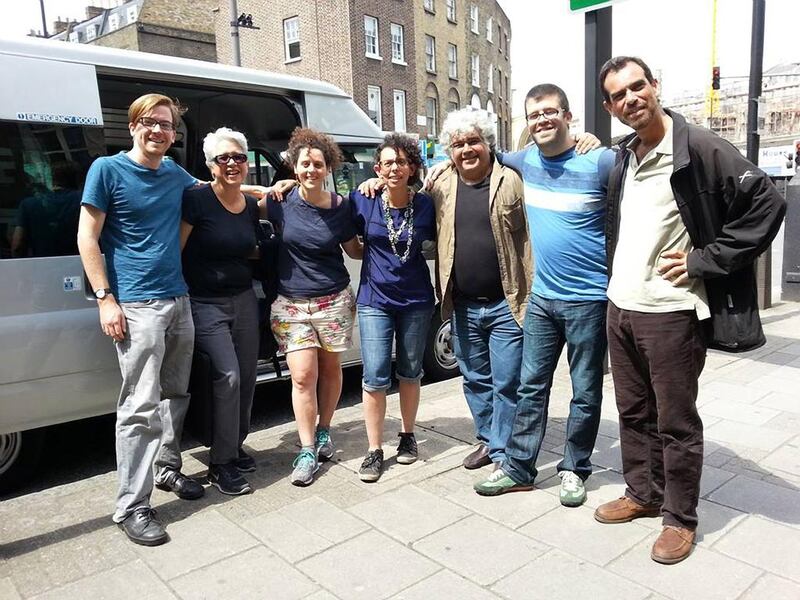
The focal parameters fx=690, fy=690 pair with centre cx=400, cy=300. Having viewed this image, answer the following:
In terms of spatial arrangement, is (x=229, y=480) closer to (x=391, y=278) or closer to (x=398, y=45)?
(x=391, y=278)

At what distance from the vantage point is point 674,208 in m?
2.70

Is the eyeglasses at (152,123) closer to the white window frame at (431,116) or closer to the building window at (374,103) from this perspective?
the building window at (374,103)

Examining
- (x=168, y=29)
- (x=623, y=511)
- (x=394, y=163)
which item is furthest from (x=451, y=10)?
(x=623, y=511)

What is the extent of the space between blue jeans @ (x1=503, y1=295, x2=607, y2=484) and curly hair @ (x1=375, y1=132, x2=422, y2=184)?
909mm

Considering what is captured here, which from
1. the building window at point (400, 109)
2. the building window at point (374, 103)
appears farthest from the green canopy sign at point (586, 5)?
the building window at point (400, 109)

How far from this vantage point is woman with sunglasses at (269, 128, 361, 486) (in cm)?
359

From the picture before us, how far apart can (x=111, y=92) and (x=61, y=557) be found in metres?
3.65

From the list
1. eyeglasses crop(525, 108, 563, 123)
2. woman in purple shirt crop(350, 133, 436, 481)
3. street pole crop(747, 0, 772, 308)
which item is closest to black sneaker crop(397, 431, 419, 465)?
woman in purple shirt crop(350, 133, 436, 481)

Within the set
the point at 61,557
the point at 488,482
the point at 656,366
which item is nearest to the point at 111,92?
the point at 61,557

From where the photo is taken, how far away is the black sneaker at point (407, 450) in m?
3.89

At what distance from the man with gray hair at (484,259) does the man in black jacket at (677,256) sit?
0.56m

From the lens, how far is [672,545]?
2768 millimetres

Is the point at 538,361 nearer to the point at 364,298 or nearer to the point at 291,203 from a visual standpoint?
the point at 364,298

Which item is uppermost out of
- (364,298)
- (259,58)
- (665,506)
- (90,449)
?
(259,58)
